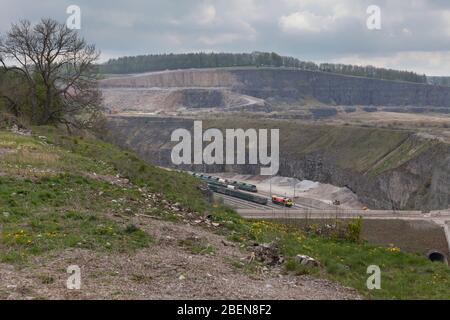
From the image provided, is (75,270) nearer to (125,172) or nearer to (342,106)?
(125,172)

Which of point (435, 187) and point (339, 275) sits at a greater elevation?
point (339, 275)

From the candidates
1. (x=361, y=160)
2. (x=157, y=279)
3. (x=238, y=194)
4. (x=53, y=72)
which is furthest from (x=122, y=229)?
(x=361, y=160)

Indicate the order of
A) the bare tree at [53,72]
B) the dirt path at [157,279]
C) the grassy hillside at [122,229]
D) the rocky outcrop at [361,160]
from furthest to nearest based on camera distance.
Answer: the rocky outcrop at [361,160] → the bare tree at [53,72] → the grassy hillside at [122,229] → the dirt path at [157,279]

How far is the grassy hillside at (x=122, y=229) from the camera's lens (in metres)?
12.3

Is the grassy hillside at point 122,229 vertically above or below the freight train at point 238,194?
above

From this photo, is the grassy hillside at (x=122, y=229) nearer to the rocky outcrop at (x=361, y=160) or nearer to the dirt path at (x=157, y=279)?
the dirt path at (x=157, y=279)

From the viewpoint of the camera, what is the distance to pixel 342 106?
19600 cm

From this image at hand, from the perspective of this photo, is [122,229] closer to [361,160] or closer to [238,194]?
[238,194]

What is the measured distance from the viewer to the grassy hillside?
12.3 meters

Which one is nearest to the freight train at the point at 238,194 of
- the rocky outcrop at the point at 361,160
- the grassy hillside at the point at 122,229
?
the rocky outcrop at the point at 361,160

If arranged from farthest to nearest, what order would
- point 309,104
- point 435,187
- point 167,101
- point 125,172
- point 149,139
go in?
1. point 309,104
2. point 167,101
3. point 149,139
4. point 435,187
5. point 125,172

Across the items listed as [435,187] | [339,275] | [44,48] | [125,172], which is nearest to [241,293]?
[339,275]

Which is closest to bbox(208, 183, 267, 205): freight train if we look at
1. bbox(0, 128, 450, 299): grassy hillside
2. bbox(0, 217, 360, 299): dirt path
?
bbox(0, 128, 450, 299): grassy hillside
